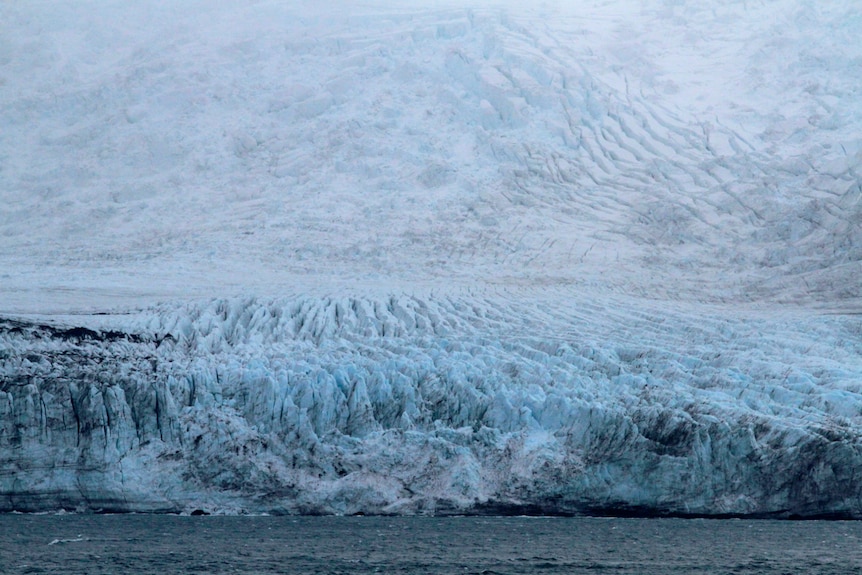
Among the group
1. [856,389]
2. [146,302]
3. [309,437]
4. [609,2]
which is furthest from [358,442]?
[609,2]

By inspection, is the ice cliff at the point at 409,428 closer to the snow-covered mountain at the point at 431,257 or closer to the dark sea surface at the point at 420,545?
the snow-covered mountain at the point at 431,257

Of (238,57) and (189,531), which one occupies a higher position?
(238,57)

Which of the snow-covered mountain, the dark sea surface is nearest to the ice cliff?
the snow-covered mountain

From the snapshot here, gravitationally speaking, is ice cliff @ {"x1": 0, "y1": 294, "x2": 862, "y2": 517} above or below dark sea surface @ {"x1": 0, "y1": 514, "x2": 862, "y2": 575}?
above

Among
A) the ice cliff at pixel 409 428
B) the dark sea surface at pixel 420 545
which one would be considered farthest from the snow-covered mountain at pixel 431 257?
the dark sea surface at pixel 420 545

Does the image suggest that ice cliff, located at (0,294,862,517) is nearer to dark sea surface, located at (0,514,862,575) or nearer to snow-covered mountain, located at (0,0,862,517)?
snow-covered mountain, located at (0,0,862,517)

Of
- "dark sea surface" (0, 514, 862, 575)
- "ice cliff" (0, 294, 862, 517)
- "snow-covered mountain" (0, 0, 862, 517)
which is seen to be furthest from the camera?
"snow-covered mountain" (0, 0, 862, 517)

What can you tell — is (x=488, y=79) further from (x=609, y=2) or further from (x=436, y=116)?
(x=609, y=2)
